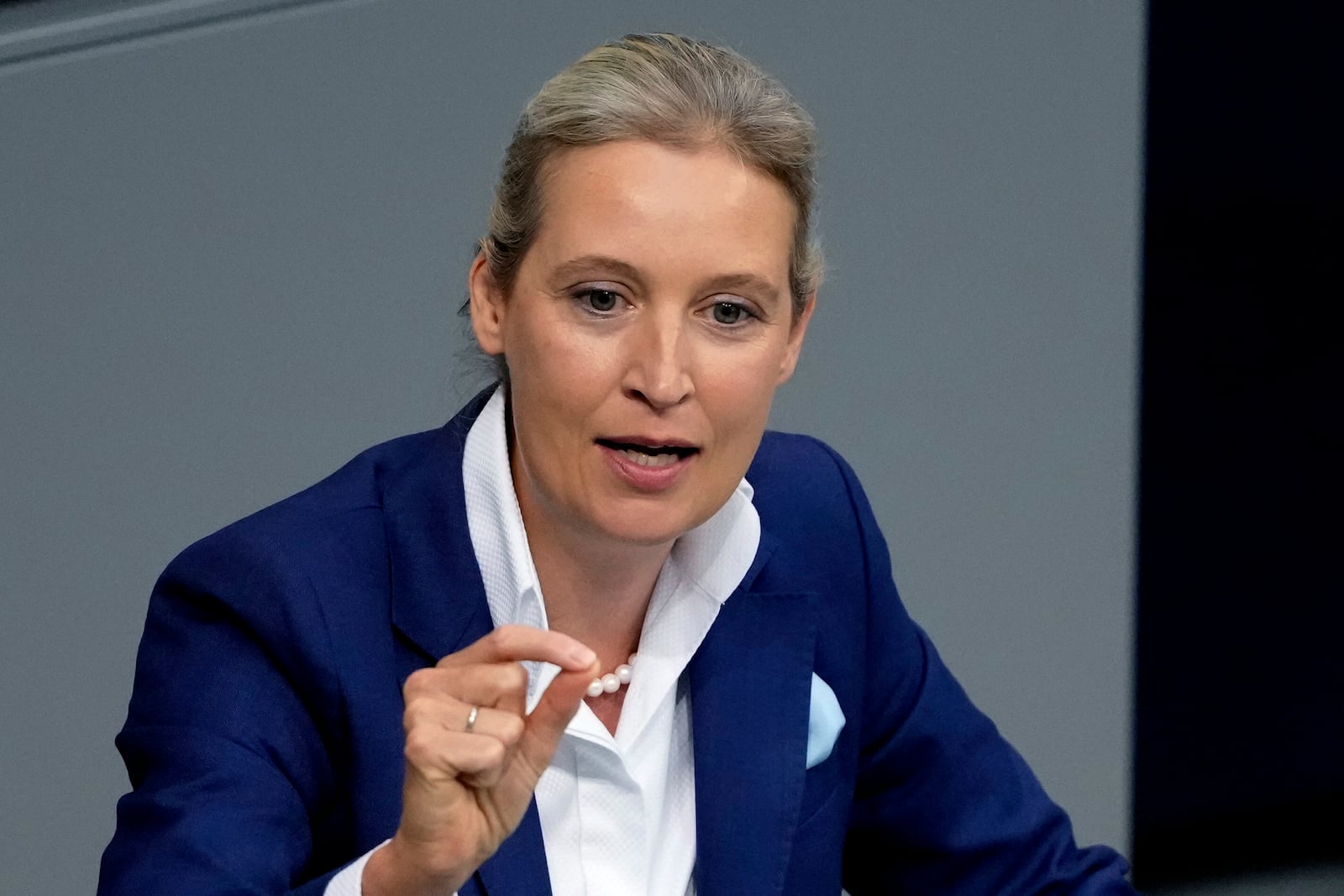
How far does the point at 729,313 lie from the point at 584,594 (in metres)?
0.30

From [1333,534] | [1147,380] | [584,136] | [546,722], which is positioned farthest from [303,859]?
[1333,534]

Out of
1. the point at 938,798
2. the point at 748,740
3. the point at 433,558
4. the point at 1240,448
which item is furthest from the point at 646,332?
the point at 1240,448

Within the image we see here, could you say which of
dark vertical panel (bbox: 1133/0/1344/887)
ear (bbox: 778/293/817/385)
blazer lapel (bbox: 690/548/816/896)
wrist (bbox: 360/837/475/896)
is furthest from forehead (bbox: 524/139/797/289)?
dark vertical panel (bbox: 1133/0/1344/887)

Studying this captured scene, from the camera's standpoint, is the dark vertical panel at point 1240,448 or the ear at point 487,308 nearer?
the ear at point 487,308

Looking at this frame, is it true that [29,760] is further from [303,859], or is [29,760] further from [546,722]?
[546,722]

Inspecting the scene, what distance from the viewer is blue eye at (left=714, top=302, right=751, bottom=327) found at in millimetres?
1616

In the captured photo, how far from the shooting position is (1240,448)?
2.94 metres

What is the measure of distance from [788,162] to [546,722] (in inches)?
20.8

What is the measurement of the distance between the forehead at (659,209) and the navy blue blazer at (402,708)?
263 millimetres

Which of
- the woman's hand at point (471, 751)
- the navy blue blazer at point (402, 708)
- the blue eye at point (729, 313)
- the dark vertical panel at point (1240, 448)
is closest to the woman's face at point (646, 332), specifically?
the blue eye at point (729, 313)

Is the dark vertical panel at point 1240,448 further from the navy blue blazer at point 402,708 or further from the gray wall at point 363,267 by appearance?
the navy blue blazer at point 402,708

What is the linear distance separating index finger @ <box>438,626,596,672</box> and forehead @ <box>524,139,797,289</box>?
37cm

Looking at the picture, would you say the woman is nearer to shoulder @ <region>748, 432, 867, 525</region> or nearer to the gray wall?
shoulder @ <region>748, 432, 867, 525</region>

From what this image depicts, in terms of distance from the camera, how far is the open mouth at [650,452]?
62.7 inches
